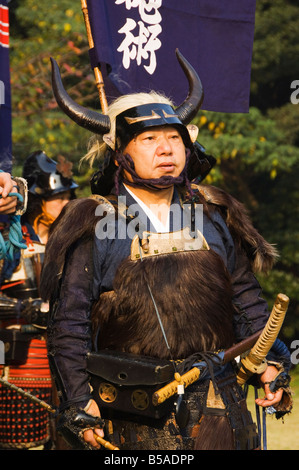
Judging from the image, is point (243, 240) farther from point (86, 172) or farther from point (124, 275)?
point (86, 172)

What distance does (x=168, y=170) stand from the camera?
3918mm

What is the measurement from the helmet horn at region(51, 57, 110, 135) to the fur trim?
23.2 inches

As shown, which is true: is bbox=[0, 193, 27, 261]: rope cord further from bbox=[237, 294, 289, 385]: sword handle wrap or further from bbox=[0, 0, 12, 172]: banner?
bbox=[237, 294, 289, 385]: sword handle wrap

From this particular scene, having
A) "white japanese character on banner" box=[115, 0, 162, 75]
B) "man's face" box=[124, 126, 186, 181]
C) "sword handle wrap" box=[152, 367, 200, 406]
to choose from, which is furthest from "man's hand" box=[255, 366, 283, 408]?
"white japanese character on banner" box=[115, 0, 162, 75]

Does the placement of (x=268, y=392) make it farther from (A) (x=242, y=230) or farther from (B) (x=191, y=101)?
(B) (x=191, y=101)

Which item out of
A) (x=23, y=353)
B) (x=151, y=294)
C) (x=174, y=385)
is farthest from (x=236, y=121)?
(x=174, y=385)

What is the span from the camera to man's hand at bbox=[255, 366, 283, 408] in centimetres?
394

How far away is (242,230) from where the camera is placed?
416 centimetres

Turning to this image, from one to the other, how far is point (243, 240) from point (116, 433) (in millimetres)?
1173

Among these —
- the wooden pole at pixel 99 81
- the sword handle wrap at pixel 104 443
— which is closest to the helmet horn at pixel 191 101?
the wooden pole at pixel 99 81

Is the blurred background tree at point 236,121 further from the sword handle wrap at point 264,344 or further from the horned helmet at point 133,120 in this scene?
the sword handle wrap at point 264,344

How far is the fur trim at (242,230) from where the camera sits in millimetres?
4160

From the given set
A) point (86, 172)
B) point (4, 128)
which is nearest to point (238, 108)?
point (4, 128)

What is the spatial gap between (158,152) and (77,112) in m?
0.46
